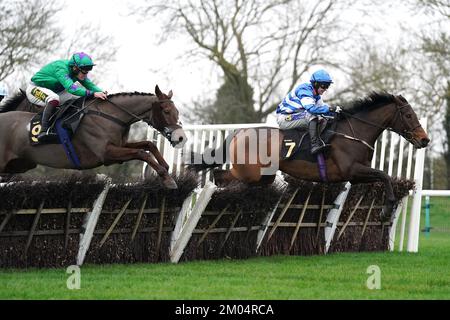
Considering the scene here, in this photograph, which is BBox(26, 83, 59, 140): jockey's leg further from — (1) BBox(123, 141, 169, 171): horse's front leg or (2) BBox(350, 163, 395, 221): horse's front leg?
(2) BBox(350, 163, 395, 221): horse's front leg

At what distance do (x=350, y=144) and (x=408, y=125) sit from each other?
729mm

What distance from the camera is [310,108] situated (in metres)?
9.97

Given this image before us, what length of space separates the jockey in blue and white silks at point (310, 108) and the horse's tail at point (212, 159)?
0.72m

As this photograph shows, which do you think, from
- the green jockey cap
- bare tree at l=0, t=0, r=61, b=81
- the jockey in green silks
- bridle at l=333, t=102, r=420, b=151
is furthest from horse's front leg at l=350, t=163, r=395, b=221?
bare tree at l=0, t=0, r=61, b=81

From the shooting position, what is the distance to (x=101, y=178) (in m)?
8.60

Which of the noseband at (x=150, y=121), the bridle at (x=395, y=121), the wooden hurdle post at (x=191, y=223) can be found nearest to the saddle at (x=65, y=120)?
the noseband at (x=150, y=121)

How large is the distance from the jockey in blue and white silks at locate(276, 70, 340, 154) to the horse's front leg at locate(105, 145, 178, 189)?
6.26 feet

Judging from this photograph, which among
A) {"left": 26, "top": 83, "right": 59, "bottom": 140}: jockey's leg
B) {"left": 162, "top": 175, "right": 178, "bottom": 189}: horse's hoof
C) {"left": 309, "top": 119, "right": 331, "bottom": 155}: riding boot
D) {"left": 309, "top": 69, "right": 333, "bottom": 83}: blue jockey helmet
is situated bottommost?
{"left": 162, "top": 175, "right": 178, "bottom": 189}: horse's hoof

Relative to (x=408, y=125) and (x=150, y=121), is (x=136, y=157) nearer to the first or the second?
(x=150, y=121)

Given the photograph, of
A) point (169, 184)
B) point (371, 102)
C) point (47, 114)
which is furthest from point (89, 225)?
point (371, 102)

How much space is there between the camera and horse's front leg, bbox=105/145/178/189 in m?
8.94

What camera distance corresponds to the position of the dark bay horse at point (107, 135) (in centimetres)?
919

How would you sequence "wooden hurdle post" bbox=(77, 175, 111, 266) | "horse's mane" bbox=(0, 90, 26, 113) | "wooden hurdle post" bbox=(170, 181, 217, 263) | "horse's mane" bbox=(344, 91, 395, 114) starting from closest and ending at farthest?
"wooden hurdle post" bbox=(77, 175, 111, 266) < "wooden hurdle post" bbox=(170, 181, 217, 263) < "horse's mane" bbox=(344, 91, 395, 114) < "horse's mane" bbox=(0, 90, 26, 113)

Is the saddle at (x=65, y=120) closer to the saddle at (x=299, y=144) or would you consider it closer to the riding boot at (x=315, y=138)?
the saddle at (x=299, y=144)
